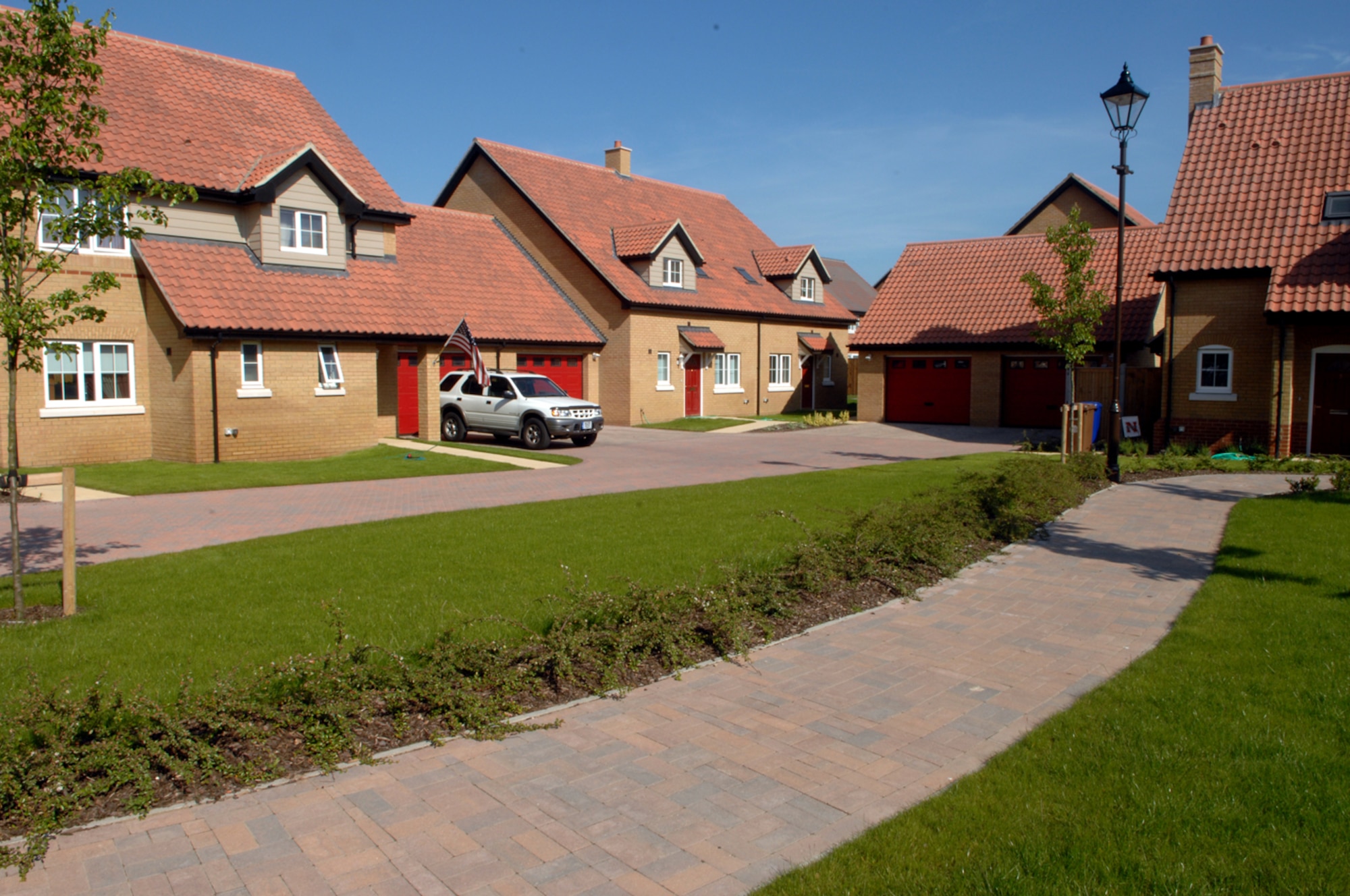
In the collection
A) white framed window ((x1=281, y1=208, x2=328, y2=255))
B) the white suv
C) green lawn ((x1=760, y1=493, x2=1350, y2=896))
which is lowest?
green lawn ((x1=760, y1=493, x2=1350, y2=896))

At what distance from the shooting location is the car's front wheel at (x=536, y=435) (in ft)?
78.2

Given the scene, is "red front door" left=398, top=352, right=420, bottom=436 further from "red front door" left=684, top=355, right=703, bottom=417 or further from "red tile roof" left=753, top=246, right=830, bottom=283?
"red tile roof" left=753, top=246, right=830, bottom=283

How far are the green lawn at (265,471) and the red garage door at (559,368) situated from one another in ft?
26.3

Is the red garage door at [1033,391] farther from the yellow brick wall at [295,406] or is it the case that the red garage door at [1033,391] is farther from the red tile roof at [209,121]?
the yellow brick wall at [295,406]

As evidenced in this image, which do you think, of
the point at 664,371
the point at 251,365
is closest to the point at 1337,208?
the point at 664,371

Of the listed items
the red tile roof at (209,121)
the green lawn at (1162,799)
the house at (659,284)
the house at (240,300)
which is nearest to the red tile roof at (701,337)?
the house at (659,284)

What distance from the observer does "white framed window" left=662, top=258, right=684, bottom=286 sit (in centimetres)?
3425

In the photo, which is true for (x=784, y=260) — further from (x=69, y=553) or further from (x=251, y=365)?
(x=69, y=553)

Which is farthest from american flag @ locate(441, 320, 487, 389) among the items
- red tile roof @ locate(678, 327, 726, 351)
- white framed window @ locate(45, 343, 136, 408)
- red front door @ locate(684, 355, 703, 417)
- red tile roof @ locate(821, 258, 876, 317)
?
red tile roof @ locate(821, 258, 876, 317)

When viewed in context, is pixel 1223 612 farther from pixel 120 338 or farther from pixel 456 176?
pixel 456 176

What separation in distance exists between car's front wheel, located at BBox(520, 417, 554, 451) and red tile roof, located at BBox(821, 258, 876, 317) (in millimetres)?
43889

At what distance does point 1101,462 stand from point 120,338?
20.2 meters

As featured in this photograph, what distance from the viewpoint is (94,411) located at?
20.1m

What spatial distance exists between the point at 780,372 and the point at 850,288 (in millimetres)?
32019
